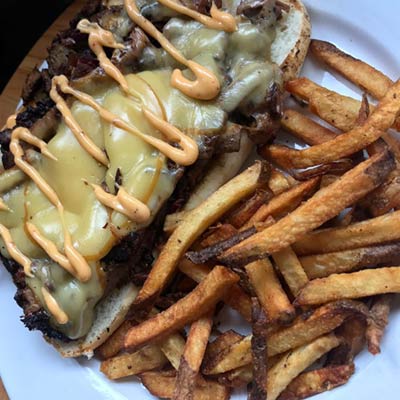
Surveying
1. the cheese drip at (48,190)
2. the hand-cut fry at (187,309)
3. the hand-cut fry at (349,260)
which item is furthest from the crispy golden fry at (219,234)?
the cheese drip at (48,190)

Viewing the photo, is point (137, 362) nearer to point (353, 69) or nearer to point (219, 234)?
point (219, 234)

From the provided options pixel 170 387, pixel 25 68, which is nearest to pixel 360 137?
pixel 170 387

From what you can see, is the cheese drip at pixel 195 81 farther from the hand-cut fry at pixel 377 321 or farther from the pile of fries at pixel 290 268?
the hand-cut fry at pixel 377 321

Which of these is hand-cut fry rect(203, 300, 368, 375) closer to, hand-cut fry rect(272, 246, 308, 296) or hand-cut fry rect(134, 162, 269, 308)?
hand-cut fry rect(272, 246, 308, 296)

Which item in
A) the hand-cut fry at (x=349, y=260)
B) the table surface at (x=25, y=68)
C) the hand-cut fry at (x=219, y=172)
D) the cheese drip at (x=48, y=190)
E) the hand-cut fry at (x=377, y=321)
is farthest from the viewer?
the table surface at (x=25, y=68)

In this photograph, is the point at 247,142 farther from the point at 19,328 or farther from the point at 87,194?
the point at 19,328

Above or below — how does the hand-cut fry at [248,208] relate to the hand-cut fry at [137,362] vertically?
above

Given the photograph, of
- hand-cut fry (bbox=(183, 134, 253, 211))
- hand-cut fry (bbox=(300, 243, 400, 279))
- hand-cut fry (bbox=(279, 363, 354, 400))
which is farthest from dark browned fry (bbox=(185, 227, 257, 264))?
hand-cut fry (bbox=(279, 363, 354, 400))

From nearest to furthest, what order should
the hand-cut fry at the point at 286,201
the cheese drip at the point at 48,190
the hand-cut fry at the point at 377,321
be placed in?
the hand-cut fry at the point at 377,321 < the hand-cut fry at the point at 286,201 < the cheese drip at the point at 48,190
